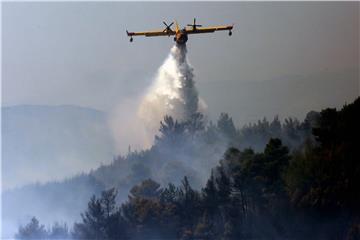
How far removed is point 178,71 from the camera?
138 metres

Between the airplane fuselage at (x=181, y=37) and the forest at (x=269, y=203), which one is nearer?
the forest at (x=269, y=203)

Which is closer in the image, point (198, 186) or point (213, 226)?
point (213, 226)

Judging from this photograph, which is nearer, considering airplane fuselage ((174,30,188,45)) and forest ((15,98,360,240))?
forest ((15,98,360,240))

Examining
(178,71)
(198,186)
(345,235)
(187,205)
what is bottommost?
(345,235)

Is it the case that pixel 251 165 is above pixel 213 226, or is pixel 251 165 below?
above

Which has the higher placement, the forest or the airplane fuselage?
the airplane fuselage

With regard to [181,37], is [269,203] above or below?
below

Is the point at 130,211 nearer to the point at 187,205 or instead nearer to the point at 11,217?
the point at 187,205

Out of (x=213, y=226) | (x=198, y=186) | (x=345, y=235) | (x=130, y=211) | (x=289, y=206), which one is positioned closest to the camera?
(x=345, y=235)

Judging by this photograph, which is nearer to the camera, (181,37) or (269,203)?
(181,37)

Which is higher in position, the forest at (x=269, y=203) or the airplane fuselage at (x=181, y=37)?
the airplane fuselage at (x=181, y=37)

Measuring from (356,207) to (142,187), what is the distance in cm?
5281

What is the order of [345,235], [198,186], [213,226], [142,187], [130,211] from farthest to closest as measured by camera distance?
[198,186], [142,187], [130,211], [213,226], [345,235]

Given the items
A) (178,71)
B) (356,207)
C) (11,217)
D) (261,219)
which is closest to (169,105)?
(178,71)
